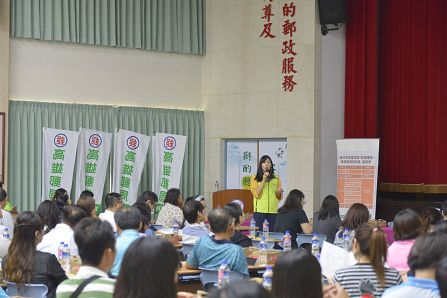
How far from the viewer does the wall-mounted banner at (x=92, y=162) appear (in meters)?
13.1

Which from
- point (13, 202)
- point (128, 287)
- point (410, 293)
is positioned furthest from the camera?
point (13, 202)

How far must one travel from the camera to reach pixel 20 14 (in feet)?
42.3

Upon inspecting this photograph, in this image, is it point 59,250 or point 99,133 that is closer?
point 59,250

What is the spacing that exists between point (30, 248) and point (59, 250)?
1.07 meters

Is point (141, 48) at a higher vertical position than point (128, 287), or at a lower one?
higher

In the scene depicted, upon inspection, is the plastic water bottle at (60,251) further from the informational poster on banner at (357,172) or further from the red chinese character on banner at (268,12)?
the red chinese character on banner at (268,12)

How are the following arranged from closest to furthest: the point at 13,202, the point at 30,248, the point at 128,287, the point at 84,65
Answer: the point at 128,287 → the point at 30,248 → the point at 13,202 → the point at 84,65

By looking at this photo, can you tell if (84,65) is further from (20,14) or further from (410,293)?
(410,293)

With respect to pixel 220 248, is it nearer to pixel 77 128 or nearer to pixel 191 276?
pixel 191 276

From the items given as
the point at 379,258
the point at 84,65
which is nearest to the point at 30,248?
the point at 379,258

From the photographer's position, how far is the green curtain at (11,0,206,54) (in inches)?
513

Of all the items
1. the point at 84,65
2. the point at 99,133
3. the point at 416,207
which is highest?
the point at 84,65

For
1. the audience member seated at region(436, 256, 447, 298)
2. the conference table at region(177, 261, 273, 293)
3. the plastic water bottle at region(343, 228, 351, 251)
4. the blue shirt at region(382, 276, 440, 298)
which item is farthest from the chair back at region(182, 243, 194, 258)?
the audience member seated at region(436, 256, 447, 298)

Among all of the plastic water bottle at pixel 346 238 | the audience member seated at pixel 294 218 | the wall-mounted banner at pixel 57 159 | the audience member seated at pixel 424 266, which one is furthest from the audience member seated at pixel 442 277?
the wall-mounted banner at pixel 57 159
